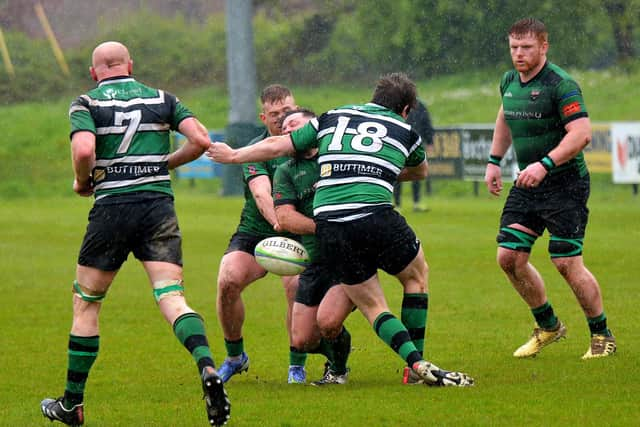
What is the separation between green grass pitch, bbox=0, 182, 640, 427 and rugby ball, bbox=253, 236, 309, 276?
0.74m

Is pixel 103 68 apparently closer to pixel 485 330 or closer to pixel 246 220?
pixel 246 220

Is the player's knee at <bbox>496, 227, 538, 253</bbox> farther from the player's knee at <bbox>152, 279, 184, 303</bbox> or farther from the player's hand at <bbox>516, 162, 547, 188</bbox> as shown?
the player's knee at <bbox>152, 279, 184, 303</bbox>

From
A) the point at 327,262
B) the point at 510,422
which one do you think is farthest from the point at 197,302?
the point at 510,422

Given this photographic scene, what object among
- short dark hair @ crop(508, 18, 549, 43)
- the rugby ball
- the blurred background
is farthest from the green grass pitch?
the blurred background

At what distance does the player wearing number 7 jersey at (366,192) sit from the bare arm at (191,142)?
0.81 ft

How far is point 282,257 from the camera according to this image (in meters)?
7.25

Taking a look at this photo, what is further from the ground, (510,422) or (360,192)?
(360,192)

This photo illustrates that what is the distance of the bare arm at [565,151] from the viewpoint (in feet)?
25.7

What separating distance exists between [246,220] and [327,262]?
1.21m

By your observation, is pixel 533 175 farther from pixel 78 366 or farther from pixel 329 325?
pixel 78 366

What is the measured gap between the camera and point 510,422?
615 cm

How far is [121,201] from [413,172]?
183 cm

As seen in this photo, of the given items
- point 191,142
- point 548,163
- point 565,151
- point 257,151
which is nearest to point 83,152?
point 191,142

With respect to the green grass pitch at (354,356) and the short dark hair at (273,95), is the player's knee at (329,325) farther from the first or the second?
the short dark hair at (273,95)
